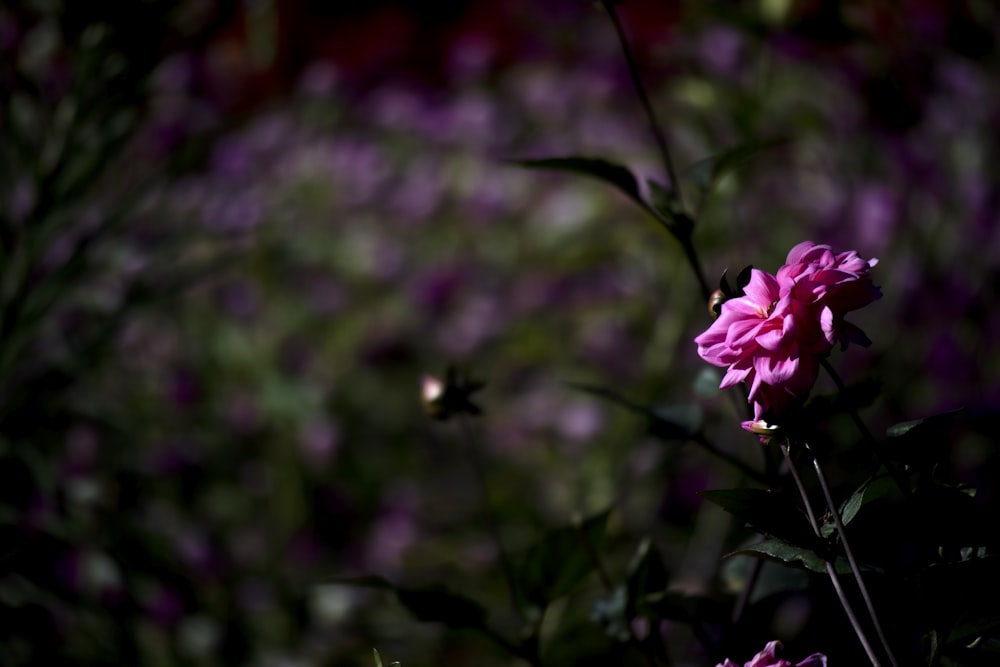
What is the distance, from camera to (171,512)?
3.33ft

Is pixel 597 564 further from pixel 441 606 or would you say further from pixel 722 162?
pixel 722 162

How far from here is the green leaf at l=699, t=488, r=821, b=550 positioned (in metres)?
0.27

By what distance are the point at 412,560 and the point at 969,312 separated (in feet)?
1.89

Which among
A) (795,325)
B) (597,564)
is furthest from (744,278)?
(597,564)

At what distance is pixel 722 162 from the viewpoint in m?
0.39

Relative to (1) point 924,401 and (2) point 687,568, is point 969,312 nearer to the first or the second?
(1) point 924,401

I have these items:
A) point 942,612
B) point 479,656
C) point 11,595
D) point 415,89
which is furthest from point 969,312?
point 415,89

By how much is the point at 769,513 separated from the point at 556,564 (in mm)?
132

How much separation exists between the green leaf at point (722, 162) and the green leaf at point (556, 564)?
5.7 inches

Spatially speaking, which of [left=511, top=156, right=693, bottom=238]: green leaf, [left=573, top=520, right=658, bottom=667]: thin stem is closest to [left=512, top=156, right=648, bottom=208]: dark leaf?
[left=511, top=156, right=693, bottom=238]: green leaf

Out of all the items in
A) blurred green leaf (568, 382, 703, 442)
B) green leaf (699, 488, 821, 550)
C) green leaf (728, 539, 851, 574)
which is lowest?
blurred green leaf (568, 382, 703, 442)

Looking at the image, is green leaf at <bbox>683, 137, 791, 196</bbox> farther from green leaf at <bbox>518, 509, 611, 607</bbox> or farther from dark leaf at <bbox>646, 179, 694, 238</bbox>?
green leaf at <bbox>518, 509, 611, 607</bbox>

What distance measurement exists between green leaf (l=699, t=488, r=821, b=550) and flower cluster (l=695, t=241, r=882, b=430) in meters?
0.03

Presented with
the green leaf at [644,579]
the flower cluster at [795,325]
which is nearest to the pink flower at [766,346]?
the flower cluster at [795,325]
